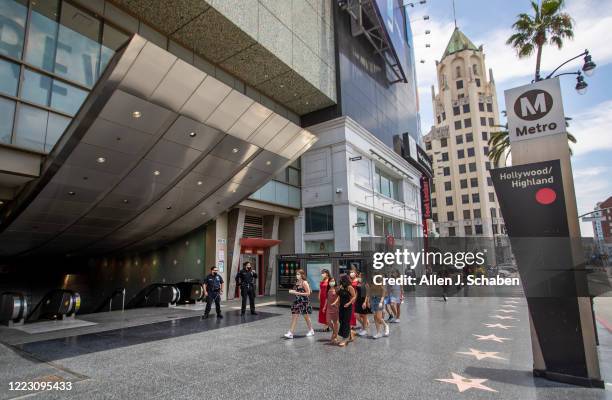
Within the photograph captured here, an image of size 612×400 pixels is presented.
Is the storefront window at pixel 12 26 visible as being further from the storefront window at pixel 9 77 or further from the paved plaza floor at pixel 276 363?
the paved plaza floor at pixel 276 363

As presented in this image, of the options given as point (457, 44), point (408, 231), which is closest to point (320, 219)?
point (408, 231)

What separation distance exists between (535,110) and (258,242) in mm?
17790

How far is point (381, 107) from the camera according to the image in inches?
1214

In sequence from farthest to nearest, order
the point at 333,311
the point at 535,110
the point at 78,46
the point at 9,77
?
the point at 78,46
the point at 9,77
the point at 333,311
the point at 535,110

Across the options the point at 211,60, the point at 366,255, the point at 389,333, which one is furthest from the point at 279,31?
the point at 389,333

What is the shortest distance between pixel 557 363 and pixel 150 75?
10.9m

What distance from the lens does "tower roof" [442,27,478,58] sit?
89.3 meters

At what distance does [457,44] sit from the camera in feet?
296

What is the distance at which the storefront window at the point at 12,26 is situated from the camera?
10.9 metres

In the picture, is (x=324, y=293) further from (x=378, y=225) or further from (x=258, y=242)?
(x=378, y=225)

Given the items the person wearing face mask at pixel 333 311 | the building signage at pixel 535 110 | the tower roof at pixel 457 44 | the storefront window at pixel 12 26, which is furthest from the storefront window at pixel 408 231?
the tower roof at pixel 457 44

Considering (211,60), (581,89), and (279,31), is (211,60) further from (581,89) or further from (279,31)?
(581,89)

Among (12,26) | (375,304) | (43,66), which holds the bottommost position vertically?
(375,304)

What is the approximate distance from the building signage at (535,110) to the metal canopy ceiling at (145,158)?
7.74 meters
